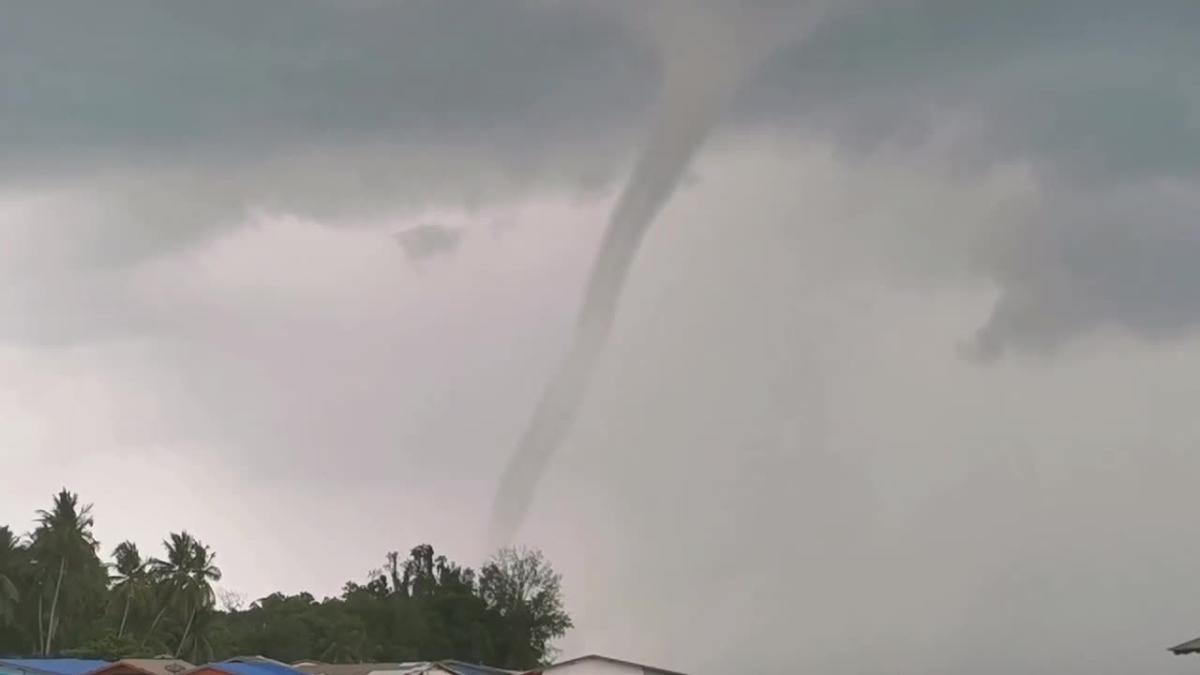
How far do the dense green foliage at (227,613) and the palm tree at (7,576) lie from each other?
10 cm

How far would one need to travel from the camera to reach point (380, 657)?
134 m

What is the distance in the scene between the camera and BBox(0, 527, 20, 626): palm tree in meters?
A: 112

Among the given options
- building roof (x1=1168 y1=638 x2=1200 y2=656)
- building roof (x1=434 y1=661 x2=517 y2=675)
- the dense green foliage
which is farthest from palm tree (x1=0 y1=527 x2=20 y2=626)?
building roof (x1=1168 y1=638 x2=1200 y2=656)

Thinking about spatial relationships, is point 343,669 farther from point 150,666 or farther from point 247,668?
point 247,668

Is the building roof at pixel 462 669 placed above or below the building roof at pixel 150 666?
above

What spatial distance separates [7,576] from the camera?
115562 millimetres

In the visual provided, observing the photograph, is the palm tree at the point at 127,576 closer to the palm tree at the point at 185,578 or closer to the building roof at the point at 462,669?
the palm tree at the point at 185,578

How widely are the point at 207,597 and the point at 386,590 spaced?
1294 inches

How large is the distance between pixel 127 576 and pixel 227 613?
27.1 meters

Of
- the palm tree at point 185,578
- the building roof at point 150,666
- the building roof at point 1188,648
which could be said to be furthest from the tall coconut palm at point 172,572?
the building roof at point 1188,648

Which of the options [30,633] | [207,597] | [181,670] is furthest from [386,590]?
[181,670]

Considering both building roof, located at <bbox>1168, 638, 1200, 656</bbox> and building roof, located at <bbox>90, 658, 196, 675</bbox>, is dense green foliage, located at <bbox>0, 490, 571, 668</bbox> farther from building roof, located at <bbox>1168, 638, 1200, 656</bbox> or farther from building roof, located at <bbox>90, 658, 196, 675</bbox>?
building roof, located at <bbox>1168, 638, 1200, 656</bbox>

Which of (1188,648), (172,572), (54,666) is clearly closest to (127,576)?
(172,572)

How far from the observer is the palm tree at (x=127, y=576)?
12350cm
